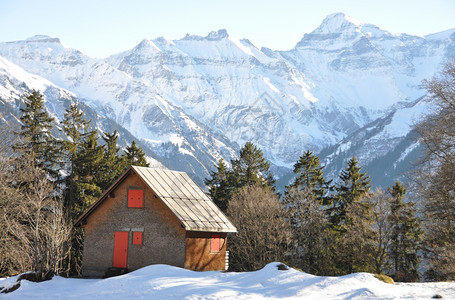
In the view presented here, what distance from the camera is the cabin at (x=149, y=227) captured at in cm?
4181

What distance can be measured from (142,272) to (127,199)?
11.2m

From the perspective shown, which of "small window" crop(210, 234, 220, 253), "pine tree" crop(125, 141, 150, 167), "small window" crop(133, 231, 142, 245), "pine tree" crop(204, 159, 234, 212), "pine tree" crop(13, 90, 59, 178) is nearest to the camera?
"small window" crop(133, 231, 142, 245)

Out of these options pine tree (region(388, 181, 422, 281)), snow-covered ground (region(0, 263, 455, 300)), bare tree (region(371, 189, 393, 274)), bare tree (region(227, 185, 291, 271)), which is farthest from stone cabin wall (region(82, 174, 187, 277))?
pine tree (region(388, 181, 422, 281))

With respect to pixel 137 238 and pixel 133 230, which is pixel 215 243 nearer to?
pixel 137 238

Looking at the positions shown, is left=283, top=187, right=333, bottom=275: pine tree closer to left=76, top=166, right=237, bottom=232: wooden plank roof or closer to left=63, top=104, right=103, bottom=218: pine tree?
left=76, top=166, right=237, bottom=232: wooden plank roof

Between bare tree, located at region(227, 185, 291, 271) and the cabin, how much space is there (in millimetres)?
13653

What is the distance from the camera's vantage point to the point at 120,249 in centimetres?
4353

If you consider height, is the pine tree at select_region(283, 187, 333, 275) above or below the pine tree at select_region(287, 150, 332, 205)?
below

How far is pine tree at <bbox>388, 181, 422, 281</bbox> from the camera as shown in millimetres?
58875

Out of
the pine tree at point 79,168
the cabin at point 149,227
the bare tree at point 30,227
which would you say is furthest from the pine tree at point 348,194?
the bare tree at point 30,227

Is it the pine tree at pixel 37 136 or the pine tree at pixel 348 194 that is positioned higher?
the pine tree at pixel 37 136

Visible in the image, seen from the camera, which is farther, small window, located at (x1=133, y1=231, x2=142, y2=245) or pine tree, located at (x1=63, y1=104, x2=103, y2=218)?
pine tree, located at (x1=63, y1=104, x2=103, y2=218)

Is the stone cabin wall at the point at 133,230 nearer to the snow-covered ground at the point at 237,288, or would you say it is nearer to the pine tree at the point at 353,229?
Result: the snow-covered ground at the point at 237,288

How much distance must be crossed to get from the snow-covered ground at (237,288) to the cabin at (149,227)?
878cm
